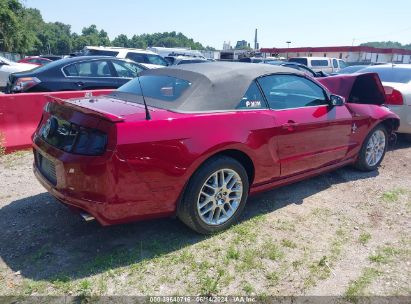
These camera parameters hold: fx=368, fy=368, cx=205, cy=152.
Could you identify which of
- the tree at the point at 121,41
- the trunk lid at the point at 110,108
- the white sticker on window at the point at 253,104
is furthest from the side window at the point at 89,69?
the tree at the point at 121,41

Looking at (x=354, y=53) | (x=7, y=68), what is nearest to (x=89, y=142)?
(x=7, y=68)

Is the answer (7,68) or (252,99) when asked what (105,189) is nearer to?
(252,99)

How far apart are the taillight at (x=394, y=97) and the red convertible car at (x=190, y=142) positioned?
2.39 metres

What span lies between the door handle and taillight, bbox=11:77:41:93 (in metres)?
5.42

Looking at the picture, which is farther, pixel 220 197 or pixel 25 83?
pixel 25 83

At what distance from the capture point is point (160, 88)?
12.3 feet

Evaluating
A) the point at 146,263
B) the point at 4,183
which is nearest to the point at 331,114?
the point at 146,263

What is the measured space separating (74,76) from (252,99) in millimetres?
5145

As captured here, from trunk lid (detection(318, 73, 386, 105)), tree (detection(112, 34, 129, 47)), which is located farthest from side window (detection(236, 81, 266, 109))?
tree (detection(112, 34, 129, 47))

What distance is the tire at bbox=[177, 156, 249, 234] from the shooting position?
322 centimetres

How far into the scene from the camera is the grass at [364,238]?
3531mm

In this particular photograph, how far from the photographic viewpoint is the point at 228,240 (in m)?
3.43

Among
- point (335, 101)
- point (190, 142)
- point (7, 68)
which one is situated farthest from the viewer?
point (7, 68)

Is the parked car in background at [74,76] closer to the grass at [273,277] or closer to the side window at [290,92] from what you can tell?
the side window at [290,92]
